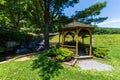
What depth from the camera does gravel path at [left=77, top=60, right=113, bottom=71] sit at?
47.8 ft

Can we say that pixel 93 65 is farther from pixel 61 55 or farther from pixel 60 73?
pixel 60 73

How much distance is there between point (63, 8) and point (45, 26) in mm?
3480

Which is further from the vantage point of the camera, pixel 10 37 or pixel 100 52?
pixel 10 37

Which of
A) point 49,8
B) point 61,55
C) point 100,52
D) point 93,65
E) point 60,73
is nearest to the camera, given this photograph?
point 60,73

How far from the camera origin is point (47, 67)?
44.5ft

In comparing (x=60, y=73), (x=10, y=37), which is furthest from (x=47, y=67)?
(x=10, y=37)

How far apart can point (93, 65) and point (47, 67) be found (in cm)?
408

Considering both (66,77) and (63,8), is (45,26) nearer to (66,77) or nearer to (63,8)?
(63,8)

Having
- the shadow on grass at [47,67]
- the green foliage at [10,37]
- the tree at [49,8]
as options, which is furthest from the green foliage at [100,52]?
the green foliage at [10,37]

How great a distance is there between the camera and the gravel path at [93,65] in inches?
573

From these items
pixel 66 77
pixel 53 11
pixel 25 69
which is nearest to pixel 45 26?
pixel 53 11

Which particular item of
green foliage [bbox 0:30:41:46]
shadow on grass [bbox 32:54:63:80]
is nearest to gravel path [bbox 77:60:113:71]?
shadow on grass [bbox 32:54:63:80]

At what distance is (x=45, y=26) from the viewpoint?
24156 mm

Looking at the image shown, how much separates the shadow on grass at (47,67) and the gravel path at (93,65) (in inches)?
81.8
